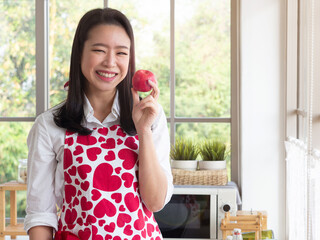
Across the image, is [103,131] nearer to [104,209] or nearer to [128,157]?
[128,157]

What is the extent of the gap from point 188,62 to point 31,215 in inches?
106

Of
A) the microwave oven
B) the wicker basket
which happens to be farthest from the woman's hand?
the wicker basket

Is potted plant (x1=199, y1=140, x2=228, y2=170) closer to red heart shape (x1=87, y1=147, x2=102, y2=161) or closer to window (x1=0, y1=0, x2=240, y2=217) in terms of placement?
window (x1=0, y1=0, x2=240, y2=217)

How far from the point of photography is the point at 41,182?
131cm

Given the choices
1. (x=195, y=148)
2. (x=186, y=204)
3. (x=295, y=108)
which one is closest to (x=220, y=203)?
(x=186, y=204)

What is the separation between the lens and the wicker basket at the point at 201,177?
132 inches

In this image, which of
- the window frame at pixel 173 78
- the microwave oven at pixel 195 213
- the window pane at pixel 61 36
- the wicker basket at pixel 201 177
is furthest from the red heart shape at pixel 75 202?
the window pane at pixel 61 36

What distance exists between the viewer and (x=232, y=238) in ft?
8.98

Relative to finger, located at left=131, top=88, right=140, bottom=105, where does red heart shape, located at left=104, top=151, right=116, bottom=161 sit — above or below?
below

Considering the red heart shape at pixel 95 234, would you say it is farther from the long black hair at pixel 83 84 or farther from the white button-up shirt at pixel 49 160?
the long black hair at pixel 83 84

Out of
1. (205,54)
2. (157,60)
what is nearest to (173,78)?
(157,60)

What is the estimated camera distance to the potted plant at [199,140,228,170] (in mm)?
3473

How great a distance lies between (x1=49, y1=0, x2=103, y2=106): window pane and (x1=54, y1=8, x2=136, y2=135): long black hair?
2649 mm

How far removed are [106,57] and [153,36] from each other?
8.76 ft
